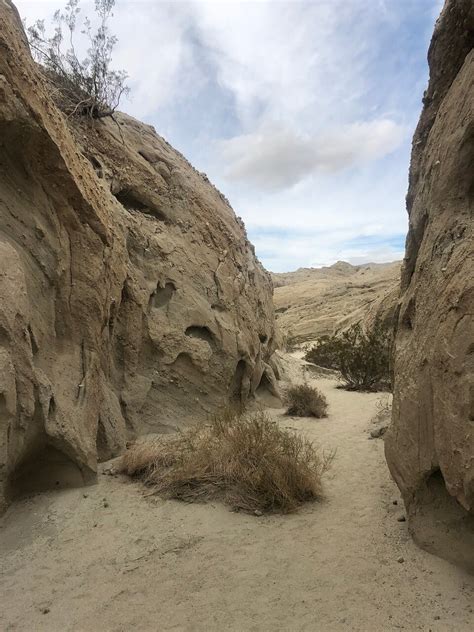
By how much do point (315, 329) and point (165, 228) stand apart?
17.9 meters

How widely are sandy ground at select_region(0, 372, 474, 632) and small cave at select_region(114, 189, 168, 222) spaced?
461 cm

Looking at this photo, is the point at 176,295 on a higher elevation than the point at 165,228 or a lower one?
lower

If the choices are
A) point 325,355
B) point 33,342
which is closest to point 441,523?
point 33,342

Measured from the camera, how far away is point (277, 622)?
99.0 inches

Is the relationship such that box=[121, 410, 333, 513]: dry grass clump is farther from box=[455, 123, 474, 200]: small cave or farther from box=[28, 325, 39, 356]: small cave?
box=[455, 123, 474, 200]: small cave

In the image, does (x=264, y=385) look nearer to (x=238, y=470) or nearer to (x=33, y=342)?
(x=238, y=470)

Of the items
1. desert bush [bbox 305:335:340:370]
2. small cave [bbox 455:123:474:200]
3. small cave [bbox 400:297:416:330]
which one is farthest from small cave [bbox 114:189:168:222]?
desert bush [bbox 305:335:340:370]


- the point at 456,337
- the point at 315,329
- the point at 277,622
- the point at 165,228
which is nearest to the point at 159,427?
the point at 165,228

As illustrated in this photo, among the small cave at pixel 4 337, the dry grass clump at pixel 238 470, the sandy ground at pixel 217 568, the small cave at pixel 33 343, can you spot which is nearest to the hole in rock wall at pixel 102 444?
the dry grass clump at pixel 238 470

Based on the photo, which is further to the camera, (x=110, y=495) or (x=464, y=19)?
(x=110, y=495)

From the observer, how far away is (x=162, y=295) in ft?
22.9

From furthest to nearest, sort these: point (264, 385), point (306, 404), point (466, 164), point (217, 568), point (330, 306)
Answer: point (330, 306)
point (264, 385)
point (306, 404)
point (466, 164)
point (217, 568)

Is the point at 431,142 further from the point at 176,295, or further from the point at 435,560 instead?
the point at 176,295

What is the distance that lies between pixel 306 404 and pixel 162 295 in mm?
3010
